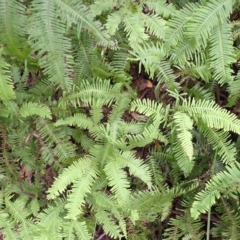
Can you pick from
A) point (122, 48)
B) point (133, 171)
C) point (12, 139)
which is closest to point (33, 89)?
point (12, 139)

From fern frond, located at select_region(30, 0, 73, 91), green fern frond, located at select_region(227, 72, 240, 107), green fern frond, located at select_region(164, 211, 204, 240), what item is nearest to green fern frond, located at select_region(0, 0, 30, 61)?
fern frond, located at select_region(30, 0, 73, 91)

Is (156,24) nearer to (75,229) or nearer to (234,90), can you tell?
(234,90)

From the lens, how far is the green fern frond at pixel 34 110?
253cm

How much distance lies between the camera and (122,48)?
260cm

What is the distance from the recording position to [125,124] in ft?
8.65

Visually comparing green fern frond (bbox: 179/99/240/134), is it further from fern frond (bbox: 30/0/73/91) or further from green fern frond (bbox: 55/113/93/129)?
fern frond (bbox: 30/0/73/91)

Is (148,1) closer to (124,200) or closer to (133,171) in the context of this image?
(133,171)

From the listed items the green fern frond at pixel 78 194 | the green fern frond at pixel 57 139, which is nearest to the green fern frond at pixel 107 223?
the green fern frond at pixel 78 194

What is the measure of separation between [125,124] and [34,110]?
657mm

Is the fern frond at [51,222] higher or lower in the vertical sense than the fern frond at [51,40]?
lower

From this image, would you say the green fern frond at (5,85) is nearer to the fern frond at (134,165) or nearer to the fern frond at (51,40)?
the fern frond at (51,40)

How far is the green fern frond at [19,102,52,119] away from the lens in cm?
253

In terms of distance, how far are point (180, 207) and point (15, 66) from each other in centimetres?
169

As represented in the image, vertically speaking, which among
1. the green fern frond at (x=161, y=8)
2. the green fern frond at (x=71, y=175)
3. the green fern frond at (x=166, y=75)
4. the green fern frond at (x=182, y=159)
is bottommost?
the green fern frond at (x=71, y=175)
